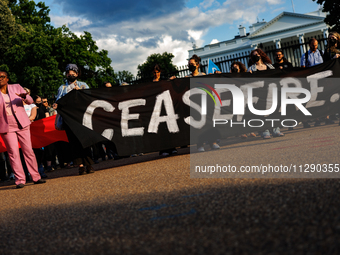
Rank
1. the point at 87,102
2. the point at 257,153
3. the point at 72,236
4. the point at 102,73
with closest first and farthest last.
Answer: the point at 72,236 < the point at 257,153 < the point at 87,102 < the point at 102,73

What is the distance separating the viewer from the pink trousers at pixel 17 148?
698 centimetres

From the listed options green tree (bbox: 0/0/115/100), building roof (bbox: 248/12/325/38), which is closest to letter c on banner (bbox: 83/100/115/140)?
green tree (bbox: 0/0/115/100)

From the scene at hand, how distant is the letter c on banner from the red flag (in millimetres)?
1676

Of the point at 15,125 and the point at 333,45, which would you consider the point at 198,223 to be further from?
the point at 333,45

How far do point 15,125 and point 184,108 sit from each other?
3466mm

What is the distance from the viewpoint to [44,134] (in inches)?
349

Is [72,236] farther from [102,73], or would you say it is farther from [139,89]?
[102,73]

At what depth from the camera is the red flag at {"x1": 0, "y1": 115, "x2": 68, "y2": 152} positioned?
8.84m

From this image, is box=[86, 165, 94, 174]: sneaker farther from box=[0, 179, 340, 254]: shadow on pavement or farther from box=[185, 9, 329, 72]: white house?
box=[185, 9, 329, 72]: white house

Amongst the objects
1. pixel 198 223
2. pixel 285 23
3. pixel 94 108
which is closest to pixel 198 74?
pixel 94 108

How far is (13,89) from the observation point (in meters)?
7.12

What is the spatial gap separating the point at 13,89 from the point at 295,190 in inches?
228

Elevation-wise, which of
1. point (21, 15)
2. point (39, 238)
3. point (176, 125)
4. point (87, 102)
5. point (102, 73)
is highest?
point (21, 15)

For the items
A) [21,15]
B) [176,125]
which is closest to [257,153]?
[176,125]
